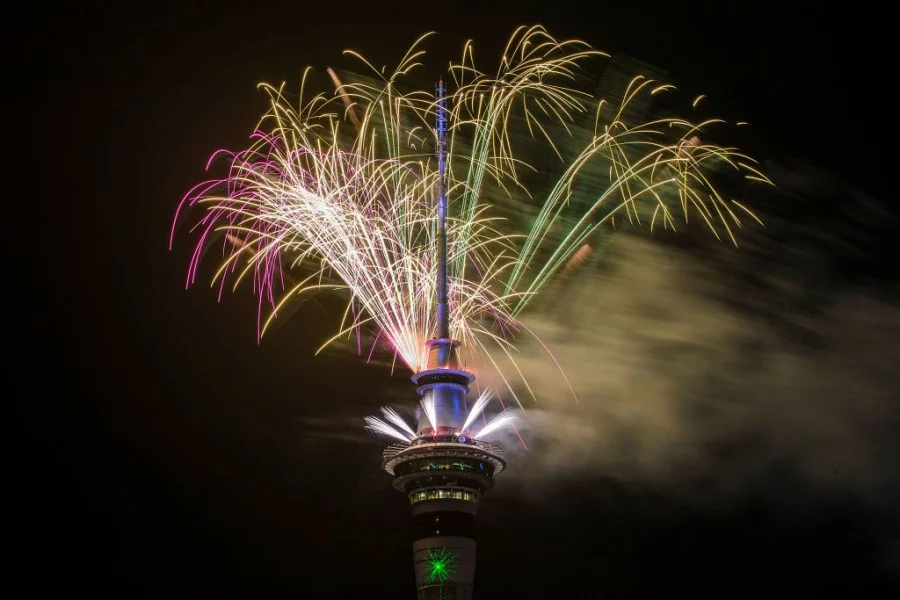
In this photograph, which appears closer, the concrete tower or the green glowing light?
the concrete tower

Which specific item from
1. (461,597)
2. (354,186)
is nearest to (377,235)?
(354,186)

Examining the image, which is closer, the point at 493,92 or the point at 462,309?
the point at 493,92

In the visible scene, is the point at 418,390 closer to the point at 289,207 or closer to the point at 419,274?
the point at 419,274

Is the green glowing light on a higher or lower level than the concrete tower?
lower

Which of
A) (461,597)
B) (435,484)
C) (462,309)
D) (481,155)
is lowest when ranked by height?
(461,597)

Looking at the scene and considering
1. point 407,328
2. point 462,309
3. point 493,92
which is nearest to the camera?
point 493,92

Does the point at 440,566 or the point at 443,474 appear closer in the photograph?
the point at 440,566

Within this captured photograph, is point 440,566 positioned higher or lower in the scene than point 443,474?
lower
